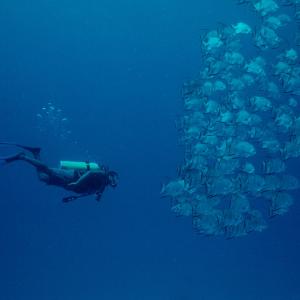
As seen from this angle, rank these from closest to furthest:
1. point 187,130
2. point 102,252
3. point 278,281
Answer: point 187,130 → point 278,281 → point 102,252

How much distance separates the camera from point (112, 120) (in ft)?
86.2

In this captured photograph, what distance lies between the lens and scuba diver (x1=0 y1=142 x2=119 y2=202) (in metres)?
7.34

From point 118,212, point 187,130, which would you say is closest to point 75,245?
point 118,212

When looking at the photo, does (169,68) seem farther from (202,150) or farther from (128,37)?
(202,150)

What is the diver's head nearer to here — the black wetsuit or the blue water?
the black wetsuit

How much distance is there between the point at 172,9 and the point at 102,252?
12975 mm

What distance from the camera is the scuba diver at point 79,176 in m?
7.34

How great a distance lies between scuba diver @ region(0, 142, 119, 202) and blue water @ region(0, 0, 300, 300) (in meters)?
15.7

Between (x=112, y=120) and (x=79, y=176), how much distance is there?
741 inches

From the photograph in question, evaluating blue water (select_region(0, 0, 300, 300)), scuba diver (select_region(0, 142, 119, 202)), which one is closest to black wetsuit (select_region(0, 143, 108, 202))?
scuba diver (select_region(0, 142, 119, 202))

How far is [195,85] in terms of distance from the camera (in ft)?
36.4

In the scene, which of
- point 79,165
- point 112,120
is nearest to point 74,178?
point 79,165

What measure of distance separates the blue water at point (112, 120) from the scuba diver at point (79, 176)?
15683 millimetres

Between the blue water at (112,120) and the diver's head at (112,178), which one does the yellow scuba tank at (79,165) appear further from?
the blue water at (112,120)
